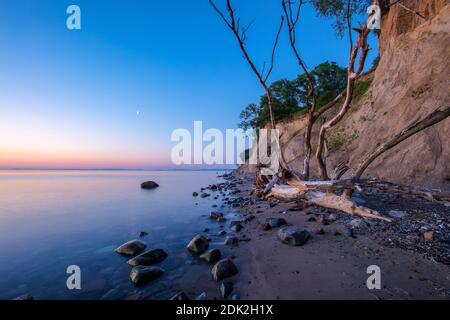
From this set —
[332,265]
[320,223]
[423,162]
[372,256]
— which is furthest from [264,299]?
[423,162]

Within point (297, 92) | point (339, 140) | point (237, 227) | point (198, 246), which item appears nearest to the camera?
point (198, 246)

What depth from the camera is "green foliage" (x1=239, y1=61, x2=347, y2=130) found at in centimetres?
3322

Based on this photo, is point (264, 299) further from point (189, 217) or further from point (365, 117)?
point (365, 117)

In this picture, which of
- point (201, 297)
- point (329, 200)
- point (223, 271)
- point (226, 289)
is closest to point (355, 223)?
point (329, 200)

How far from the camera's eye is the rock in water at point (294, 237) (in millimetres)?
3924

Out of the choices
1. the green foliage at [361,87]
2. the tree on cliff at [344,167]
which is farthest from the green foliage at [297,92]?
the tree on cliff at [344,167]

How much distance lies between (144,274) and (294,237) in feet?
9.40

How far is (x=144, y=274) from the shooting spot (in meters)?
3.19

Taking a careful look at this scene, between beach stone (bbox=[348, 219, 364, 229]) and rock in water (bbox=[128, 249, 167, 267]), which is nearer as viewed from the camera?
rock in water (bbox=[128, 249, 167, 267])

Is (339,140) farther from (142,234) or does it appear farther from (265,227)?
(142,234)

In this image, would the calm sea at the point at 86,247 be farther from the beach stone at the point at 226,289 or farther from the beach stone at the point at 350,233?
the beach stone at the point at 350,233

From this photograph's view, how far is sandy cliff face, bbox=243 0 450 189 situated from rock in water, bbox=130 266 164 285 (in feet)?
38.0

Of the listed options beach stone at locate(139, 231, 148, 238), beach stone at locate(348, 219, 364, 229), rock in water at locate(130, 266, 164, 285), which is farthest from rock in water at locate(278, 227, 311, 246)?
beach stone at locate(139, 231, 148, 238)

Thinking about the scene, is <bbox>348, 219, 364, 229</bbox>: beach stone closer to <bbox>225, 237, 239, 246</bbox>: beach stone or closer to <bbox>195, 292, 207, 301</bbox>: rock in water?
<bbox>225, 237, 239, 246</bbox>: beach stone
